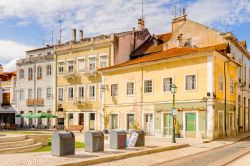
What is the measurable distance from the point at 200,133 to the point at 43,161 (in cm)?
1749

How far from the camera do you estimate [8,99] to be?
53.1 metres

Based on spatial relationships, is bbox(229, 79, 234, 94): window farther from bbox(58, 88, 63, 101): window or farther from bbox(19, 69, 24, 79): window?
bbox(19, 69, 24, 79): window

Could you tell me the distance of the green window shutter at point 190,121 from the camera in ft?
96.8

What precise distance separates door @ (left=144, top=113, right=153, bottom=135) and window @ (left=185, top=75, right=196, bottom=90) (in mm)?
4642

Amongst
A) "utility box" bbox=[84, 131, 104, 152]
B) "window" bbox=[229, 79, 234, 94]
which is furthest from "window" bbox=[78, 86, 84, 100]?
"utility box" bbox=[84, 131, 104, 152]

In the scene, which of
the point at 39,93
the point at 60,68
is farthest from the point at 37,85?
the point at 60,68

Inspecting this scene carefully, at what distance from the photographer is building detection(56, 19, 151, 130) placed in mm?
41062

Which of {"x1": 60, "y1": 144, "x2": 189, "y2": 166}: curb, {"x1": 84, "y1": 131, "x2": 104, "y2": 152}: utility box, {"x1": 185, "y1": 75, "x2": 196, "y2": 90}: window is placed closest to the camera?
{"x1": 60, "y1": 144, "x2": 189, "y2": 166}: curb

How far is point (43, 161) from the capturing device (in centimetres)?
1379

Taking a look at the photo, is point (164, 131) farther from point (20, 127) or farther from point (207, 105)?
point (20, 127)

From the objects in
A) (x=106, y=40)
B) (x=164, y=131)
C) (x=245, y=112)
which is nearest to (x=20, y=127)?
(x=106, y=40)

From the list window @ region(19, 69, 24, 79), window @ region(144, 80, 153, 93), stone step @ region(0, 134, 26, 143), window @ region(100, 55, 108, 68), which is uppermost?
window @ region(100, 55, 108, 68)

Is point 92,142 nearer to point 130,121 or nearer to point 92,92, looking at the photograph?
point 130,121

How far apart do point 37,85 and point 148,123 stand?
20495mm
